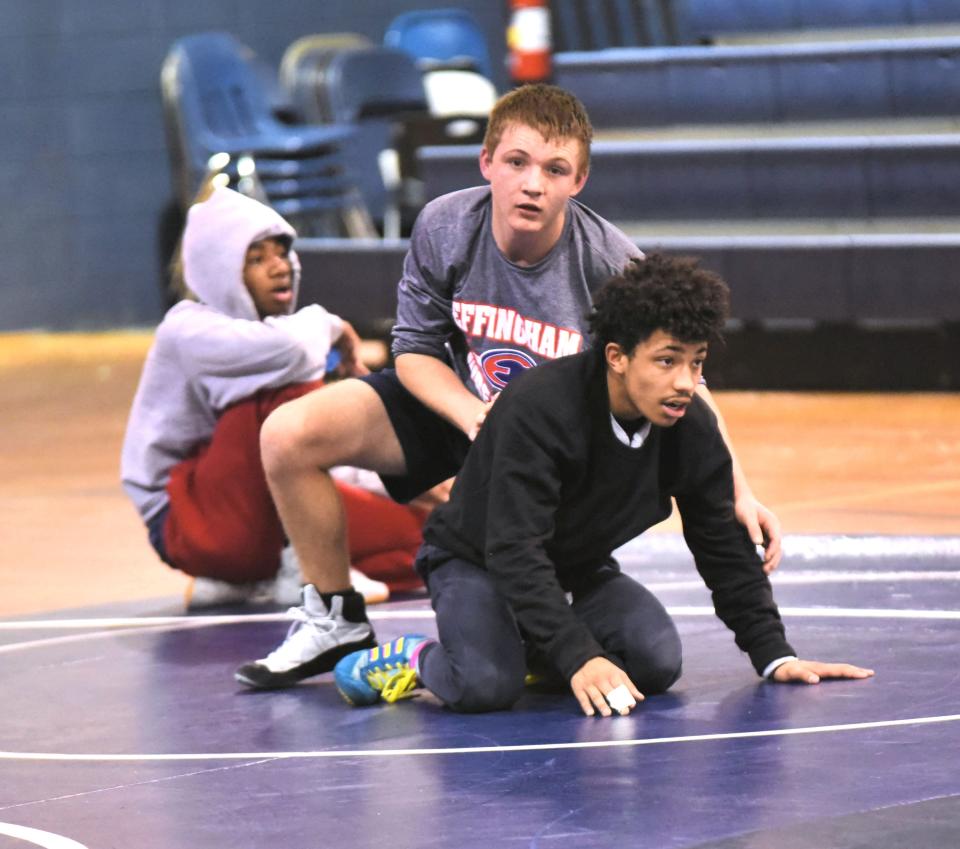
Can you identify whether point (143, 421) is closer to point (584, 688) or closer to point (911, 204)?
point (584, 688)

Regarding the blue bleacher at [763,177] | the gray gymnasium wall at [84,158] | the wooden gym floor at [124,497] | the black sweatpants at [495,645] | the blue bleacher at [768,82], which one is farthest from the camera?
the gray gymnasium wall at [84,158]

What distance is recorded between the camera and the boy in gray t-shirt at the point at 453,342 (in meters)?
2.93

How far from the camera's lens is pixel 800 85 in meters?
7.20

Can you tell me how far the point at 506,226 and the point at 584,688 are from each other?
0.73 metres

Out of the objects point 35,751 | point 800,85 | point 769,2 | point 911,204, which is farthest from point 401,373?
point 769,2

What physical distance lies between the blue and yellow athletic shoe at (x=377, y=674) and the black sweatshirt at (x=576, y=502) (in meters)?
0.17

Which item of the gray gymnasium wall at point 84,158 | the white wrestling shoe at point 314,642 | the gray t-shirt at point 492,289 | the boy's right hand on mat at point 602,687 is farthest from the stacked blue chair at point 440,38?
the boy's right hand on mat at point 602,687

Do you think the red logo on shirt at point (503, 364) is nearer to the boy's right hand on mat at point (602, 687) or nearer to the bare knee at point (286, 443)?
the bare knee at point (286, 443)

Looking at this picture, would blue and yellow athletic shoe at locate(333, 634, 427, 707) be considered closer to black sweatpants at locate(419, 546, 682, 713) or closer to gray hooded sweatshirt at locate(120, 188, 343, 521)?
black sweatpants at locate(419, 546, 682, 713)

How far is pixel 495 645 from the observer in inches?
110

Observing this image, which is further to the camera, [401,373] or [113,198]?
[113,198]

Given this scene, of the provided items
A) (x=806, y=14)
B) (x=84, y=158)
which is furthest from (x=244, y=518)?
(x=84, y=158)

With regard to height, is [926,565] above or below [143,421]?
below

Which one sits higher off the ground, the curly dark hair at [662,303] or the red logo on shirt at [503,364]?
the curly dark hair at [662,303]
